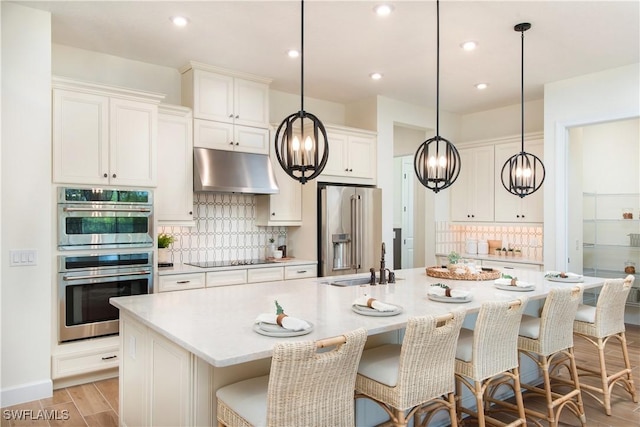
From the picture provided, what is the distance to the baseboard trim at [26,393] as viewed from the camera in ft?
10.7

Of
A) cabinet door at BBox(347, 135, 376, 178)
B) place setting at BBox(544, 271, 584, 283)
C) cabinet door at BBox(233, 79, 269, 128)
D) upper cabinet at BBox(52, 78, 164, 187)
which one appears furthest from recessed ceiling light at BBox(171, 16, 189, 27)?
place setting at BBox(544, 271, 584, 283)

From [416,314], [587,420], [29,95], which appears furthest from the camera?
[29,95]

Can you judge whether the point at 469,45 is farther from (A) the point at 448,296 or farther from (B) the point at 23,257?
(B) the point at 23,257

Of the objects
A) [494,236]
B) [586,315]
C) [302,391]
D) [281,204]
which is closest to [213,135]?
[281,204]

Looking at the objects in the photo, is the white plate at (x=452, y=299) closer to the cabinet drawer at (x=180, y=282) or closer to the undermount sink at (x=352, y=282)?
the undermount sink at (x=352, y=282)

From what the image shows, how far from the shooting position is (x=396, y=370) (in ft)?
6.95

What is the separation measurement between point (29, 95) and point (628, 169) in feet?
21.5

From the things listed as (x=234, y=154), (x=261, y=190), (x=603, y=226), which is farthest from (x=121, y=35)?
(x=603, y=226)

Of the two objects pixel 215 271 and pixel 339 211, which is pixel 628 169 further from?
pixel 215 271

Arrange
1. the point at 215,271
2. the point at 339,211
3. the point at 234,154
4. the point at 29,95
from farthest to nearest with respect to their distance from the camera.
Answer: the point at 339,211, the point at 234,154, the point at 215,271, the point at 29,95

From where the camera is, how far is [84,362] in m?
3.67

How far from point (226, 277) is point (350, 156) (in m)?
2.14

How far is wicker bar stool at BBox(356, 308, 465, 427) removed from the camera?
2.00 m

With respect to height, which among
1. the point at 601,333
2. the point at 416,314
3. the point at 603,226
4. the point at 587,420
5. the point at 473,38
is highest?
the point at 473,38
